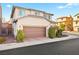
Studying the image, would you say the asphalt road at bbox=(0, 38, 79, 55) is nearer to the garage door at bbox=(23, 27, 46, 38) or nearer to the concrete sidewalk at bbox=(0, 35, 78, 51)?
the concrete sidewalk at bbox=(0, 35, 78, 51)

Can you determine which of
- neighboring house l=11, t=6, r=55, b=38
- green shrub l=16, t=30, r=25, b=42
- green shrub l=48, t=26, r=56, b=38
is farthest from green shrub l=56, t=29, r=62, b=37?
green shrub l=16, t=30, r=25, b=42

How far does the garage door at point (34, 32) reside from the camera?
5940mm

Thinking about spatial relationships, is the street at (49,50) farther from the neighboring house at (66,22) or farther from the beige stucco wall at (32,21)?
the beige stucco wall at (32,21)

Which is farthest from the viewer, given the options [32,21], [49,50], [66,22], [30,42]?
[66,22]

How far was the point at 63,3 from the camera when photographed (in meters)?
5.66

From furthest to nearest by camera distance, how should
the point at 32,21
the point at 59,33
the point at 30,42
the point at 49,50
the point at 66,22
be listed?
the point at 66,22 → the point at 59,33 → the point at 32,21 → the point at 30,42 → the point at 49,50

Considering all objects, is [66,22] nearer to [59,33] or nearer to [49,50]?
[59,33]

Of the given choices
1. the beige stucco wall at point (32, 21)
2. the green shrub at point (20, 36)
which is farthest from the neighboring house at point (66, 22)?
the green shrub at point (20, 36)

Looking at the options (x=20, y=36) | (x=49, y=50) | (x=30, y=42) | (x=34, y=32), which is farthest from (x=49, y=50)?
(x=20, y=36)

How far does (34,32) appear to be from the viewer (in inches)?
242

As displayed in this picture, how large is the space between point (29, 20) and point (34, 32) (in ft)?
1.74

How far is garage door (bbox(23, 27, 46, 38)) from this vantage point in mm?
5940
